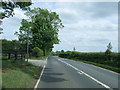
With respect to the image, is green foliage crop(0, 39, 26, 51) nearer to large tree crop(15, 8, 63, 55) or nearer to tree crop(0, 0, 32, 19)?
large tree crop(15, 8, 63, 55)

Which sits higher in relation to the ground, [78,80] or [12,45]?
[12,45]

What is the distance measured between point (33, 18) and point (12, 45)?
12.9 metres

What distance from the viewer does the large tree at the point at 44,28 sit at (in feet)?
225

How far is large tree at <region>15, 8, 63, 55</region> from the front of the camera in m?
68.5

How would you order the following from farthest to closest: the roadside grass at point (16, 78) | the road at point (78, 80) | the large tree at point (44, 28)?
the large tree at point (44, 28), the road at point (78, 80), the roadside grass at point (16, 78)

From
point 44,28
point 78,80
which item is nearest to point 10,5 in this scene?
point 78,80

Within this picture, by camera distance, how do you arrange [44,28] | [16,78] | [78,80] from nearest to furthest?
[16,78]
[78,80]
[44,28]

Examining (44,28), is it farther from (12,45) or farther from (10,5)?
(10,5)

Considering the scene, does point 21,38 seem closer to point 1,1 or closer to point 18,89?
point 1,1

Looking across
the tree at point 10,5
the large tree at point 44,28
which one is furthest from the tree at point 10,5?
the large tree at point 44,28

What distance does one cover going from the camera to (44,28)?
2697 inches

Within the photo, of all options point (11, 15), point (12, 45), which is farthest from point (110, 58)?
point (12, 45)

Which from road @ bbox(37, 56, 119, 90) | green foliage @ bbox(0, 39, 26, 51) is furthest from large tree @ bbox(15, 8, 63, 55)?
road @ bbox(37, 56, 119, 90)

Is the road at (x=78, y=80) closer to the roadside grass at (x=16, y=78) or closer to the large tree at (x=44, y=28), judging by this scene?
the roadside grass at (x=16, y=78)
